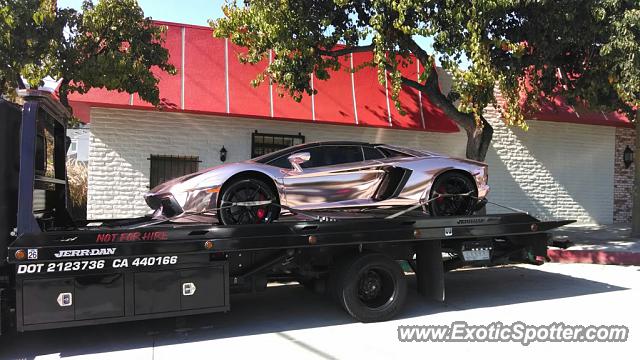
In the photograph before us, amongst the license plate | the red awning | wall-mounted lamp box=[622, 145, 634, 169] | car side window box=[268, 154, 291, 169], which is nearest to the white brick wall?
wall-mounted lamp box=[622, 145, 634, 169]

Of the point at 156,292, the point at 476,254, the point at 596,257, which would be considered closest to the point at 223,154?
the point at 476,254

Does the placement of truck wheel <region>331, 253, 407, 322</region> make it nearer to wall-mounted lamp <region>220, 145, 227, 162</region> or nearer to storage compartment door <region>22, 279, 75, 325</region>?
storage compartment door <region>22, 279, 75, 325</region>

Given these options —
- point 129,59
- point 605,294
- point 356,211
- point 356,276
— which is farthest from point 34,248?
point 605,294

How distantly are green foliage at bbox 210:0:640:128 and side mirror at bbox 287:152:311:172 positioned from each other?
3822 millimetres

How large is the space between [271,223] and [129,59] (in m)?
4.74

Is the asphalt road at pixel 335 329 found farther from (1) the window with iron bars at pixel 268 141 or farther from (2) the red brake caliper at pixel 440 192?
(1) the window with iron bars at pixel 268 141

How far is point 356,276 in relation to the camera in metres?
5.98

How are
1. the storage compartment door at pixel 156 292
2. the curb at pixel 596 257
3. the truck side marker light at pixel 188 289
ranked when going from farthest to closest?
1. the curb at pixel 596 257
2. the truck side marker light at pixel 188 289
3. the storage compartment door at pixel 156 292

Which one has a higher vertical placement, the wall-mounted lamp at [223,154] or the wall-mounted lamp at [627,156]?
the wall-mounted lamp at [627,156]

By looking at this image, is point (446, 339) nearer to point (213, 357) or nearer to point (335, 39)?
point (213, 357)

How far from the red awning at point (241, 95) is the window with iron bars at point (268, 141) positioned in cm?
89

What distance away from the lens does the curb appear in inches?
418

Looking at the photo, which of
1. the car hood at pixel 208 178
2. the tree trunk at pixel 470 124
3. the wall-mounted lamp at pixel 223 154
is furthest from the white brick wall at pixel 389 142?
the car hood at pixel 208 178

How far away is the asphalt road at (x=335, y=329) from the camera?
4.98m
